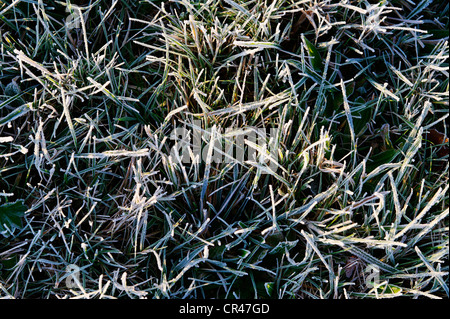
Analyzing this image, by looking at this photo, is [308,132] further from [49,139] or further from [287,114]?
[49,139]

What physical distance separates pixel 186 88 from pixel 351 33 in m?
0.54

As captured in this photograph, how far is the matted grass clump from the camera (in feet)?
3.92

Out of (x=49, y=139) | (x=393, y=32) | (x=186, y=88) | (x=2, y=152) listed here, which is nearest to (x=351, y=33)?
(x=393, y=32)
